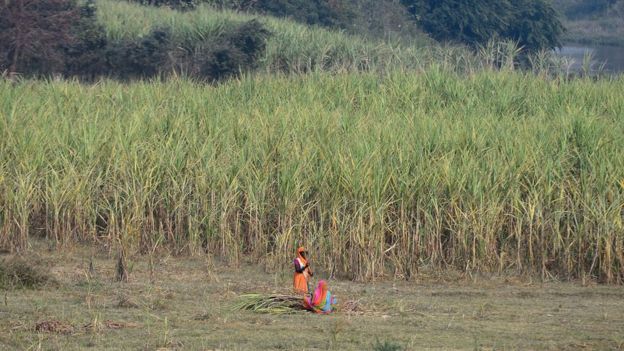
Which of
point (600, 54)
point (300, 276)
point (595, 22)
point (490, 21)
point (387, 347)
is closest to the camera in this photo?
point (387, 347)

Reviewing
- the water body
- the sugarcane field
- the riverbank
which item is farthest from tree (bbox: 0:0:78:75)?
the riverbank

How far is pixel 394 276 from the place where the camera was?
25.5 feet

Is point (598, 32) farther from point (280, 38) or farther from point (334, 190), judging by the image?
point (334, 190)

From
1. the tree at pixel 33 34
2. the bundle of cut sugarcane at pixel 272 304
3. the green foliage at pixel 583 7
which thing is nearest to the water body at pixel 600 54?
the green foliage at pixel 583 7

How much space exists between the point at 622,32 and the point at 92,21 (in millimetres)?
32251

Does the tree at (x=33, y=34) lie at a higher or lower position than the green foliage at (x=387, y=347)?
higher

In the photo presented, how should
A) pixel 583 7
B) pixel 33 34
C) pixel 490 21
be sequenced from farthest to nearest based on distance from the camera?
1. pixel 583 7
2. pixel 490 21
3. pixel 33 34

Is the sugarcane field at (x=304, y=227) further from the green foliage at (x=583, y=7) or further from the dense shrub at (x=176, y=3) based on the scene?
the green foliage at (x=583, y=7)

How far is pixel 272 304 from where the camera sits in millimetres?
6555

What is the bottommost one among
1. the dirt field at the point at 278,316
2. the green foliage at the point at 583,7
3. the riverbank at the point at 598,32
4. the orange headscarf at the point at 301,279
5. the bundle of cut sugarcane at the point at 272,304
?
the dirt field at the point at 278,316

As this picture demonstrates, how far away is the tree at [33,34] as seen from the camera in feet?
60.9

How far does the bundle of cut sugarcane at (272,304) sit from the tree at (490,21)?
29253mm

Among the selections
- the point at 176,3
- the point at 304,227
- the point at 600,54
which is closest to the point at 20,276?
the point at 304,227

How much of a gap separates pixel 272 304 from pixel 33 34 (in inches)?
516
